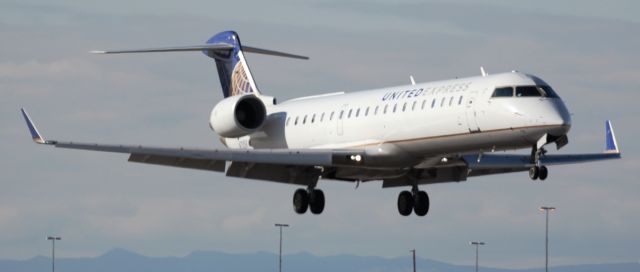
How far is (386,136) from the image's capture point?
4622cm

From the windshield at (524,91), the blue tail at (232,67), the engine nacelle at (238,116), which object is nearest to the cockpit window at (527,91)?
the windshield at (524,91)

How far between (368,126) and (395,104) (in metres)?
1.05

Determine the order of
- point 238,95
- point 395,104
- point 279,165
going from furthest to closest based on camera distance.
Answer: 1. point 238,95
2. point 279,165
3. point 395,104

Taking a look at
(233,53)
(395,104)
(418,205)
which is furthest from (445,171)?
(233,53)

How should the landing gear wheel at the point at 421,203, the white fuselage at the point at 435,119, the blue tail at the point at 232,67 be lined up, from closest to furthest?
the white fuselage at the point at 435,119 → the landing gear wheel at the point at 421,203 → the blue tail at the point at 232,67

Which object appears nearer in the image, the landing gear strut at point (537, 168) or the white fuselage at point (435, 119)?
the landing gear strut at point (537, 168)

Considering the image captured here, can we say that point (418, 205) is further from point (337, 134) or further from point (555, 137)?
point (555, 137)

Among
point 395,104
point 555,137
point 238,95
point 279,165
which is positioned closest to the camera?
point 555,137

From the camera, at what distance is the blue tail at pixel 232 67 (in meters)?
54.7

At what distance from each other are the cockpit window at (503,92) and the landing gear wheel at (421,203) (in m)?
7.54

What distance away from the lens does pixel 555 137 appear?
1699 inches

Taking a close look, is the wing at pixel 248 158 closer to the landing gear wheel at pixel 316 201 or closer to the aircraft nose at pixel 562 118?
the landing gear wheel at pixel 316 201

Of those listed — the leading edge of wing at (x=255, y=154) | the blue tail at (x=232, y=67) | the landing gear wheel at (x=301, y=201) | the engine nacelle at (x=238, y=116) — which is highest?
the blue tail at (x=232, y=67)

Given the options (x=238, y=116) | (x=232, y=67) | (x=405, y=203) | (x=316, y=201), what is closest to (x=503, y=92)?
(x=405, y=203)
